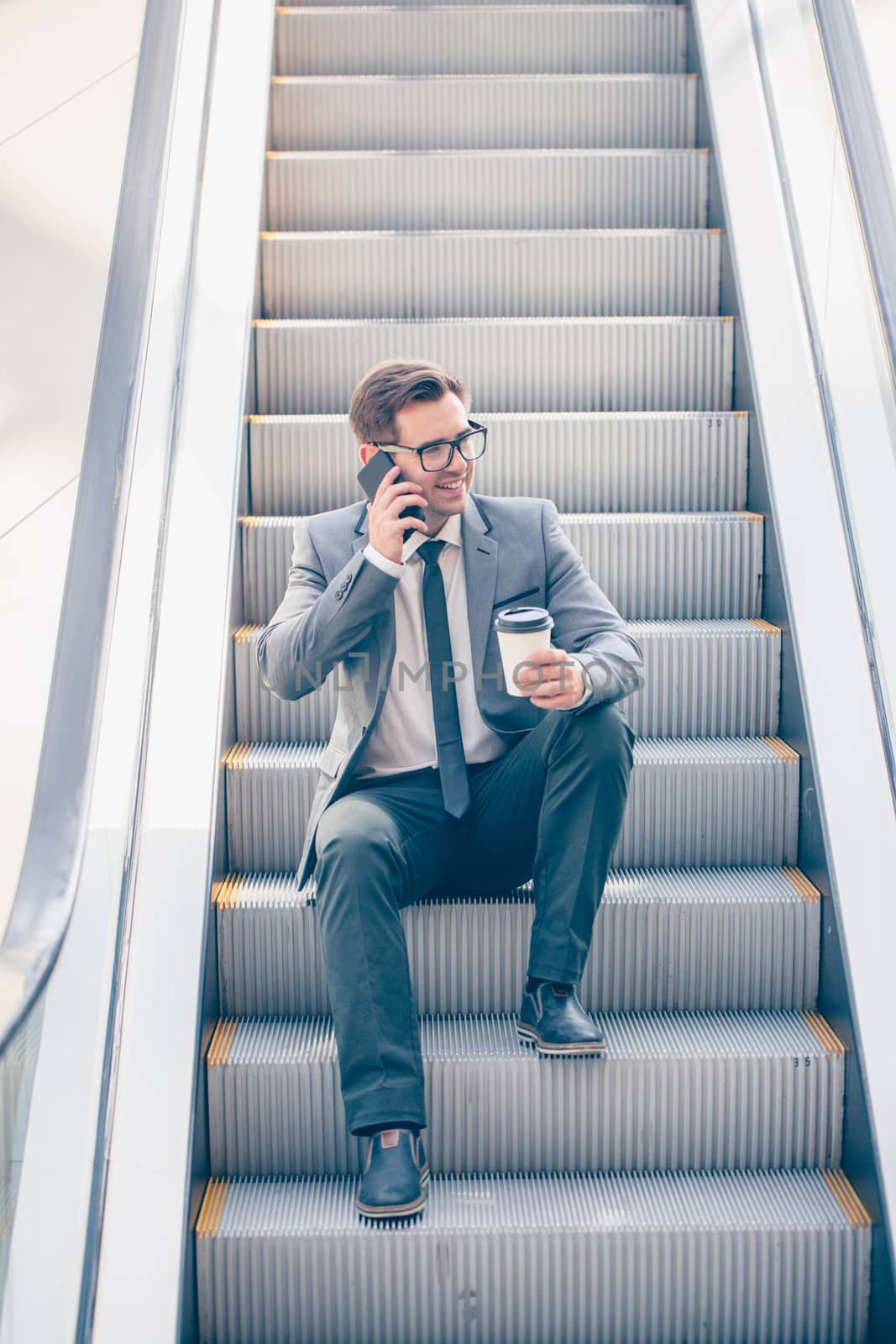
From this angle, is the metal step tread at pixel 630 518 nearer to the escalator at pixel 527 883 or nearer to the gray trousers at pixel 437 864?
the escalator at pixel 527 883

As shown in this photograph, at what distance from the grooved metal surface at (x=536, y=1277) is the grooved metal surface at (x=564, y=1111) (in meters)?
0.13

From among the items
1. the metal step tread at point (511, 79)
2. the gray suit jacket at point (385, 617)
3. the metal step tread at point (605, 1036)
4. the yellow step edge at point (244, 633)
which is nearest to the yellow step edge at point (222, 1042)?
the metal step tread at point (605, 1036)

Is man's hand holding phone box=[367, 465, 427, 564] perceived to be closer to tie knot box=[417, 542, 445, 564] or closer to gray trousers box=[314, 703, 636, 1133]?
tie knot box=[417, 542, 445, 564]

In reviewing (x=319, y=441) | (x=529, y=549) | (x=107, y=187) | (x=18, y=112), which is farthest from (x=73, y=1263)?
(x=18, y=112)

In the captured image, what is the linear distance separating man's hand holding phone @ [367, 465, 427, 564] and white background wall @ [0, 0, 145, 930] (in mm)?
1167

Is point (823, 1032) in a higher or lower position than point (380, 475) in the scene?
lower

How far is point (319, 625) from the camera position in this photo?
6.34 feet

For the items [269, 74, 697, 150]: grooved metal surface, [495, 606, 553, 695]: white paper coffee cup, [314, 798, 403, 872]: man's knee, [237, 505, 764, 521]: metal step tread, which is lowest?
[314, 798, 403, 872]: man's knee

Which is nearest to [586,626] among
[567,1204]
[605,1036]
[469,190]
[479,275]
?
[605,1036]

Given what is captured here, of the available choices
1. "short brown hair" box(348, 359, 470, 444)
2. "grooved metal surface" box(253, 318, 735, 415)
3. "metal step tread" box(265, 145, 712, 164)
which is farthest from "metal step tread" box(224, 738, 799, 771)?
"metal step tread" box(265, 145, 712, 164)

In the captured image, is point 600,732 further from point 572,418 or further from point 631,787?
point 572,418

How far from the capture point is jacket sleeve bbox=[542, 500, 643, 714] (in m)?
1.89

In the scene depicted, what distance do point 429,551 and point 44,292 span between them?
7.03 ft

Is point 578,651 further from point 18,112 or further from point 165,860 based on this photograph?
point 18,112
